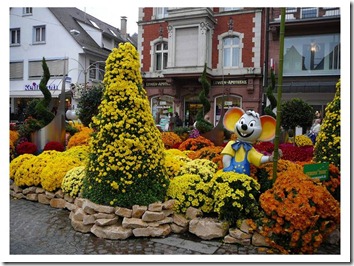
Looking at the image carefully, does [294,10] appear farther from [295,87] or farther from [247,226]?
[247,226]

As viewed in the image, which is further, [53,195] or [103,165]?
[53,195]

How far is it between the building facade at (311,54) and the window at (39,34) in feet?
38.8

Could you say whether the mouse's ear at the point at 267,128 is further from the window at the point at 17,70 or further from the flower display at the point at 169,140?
the window at the point at 17,70

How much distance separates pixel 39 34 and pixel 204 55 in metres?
9.00

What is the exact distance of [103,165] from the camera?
14.0 feet

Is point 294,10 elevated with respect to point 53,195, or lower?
elevated

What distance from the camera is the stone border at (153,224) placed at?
402 cm

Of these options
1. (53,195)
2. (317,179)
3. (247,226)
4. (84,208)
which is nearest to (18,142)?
(53,195)

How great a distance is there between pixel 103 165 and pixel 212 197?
1454 mm

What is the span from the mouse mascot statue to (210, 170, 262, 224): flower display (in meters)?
0.44

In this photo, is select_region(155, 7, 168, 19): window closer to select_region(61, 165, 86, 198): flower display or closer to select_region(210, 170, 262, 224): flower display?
select_region(61, 165, 86, 198): flower display

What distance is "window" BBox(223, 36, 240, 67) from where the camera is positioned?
18.0m

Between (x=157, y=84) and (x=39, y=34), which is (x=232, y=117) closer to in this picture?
(x=157, y=84)

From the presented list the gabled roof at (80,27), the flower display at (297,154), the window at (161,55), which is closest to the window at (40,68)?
the gabled roof at (80,27)
